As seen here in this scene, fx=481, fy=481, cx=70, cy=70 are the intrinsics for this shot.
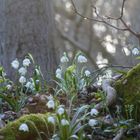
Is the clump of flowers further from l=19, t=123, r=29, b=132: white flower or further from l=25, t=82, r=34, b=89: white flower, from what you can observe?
l=19, t=123, r=29, b=132: white flower

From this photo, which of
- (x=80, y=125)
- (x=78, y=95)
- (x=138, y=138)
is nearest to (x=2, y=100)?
(x=78, y=95)

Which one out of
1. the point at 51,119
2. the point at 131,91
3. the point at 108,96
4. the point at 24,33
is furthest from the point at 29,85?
the point at 24,33

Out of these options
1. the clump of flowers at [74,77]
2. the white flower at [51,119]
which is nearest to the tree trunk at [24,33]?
the clump of flowers at [74,77]

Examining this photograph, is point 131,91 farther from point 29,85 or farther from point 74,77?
point 29,85

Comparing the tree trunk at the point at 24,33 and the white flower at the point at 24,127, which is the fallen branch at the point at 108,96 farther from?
the tree trunk at the point at 24,33

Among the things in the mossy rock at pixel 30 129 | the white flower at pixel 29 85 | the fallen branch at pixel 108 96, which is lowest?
the mossy rock at pixel 30 129

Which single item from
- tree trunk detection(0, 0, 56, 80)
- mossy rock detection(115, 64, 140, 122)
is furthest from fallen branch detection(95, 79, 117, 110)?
tree trunk detection(0, 0, 56, 80)
